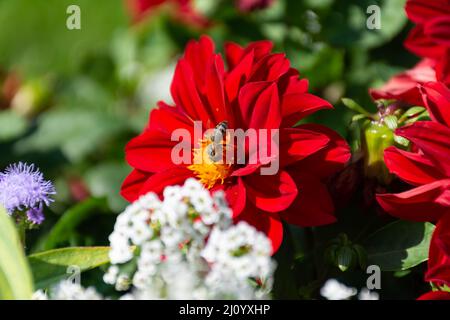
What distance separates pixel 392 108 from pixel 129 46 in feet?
1.92

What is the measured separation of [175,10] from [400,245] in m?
0.59

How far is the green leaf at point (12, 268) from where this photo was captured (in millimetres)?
406

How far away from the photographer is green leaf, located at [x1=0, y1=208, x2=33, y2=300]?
41 centimetres

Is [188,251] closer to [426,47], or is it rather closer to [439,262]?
[439,262]

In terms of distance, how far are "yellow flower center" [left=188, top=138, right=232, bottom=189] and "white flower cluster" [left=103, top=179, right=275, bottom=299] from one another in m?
0.07

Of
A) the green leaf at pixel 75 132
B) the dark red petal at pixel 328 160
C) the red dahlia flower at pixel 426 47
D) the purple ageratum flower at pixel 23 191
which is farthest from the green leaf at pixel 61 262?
the green leaf at pixel 75 132

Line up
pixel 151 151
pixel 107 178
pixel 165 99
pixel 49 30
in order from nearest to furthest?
pixel 151 151 < pixel 107 178 < pixel 165 99 < pixel 49 30

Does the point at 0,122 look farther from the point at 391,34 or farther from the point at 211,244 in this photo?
the point at 211,244

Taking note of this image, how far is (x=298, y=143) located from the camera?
0.48 meters

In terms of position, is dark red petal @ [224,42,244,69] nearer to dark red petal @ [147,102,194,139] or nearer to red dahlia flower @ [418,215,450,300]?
dark red petal @ [147,102,194,139]

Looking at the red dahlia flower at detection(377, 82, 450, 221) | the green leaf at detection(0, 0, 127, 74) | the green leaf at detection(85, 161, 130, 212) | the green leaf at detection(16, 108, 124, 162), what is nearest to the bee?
the red dahlia flower at detection(377, 82, 450, 221)

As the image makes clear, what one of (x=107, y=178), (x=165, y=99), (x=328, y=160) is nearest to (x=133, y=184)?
(x=328, y=160)

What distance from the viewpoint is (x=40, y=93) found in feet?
3.51

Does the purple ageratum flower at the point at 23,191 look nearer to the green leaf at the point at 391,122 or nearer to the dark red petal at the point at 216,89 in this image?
the dark red petal at the point at 216,89
